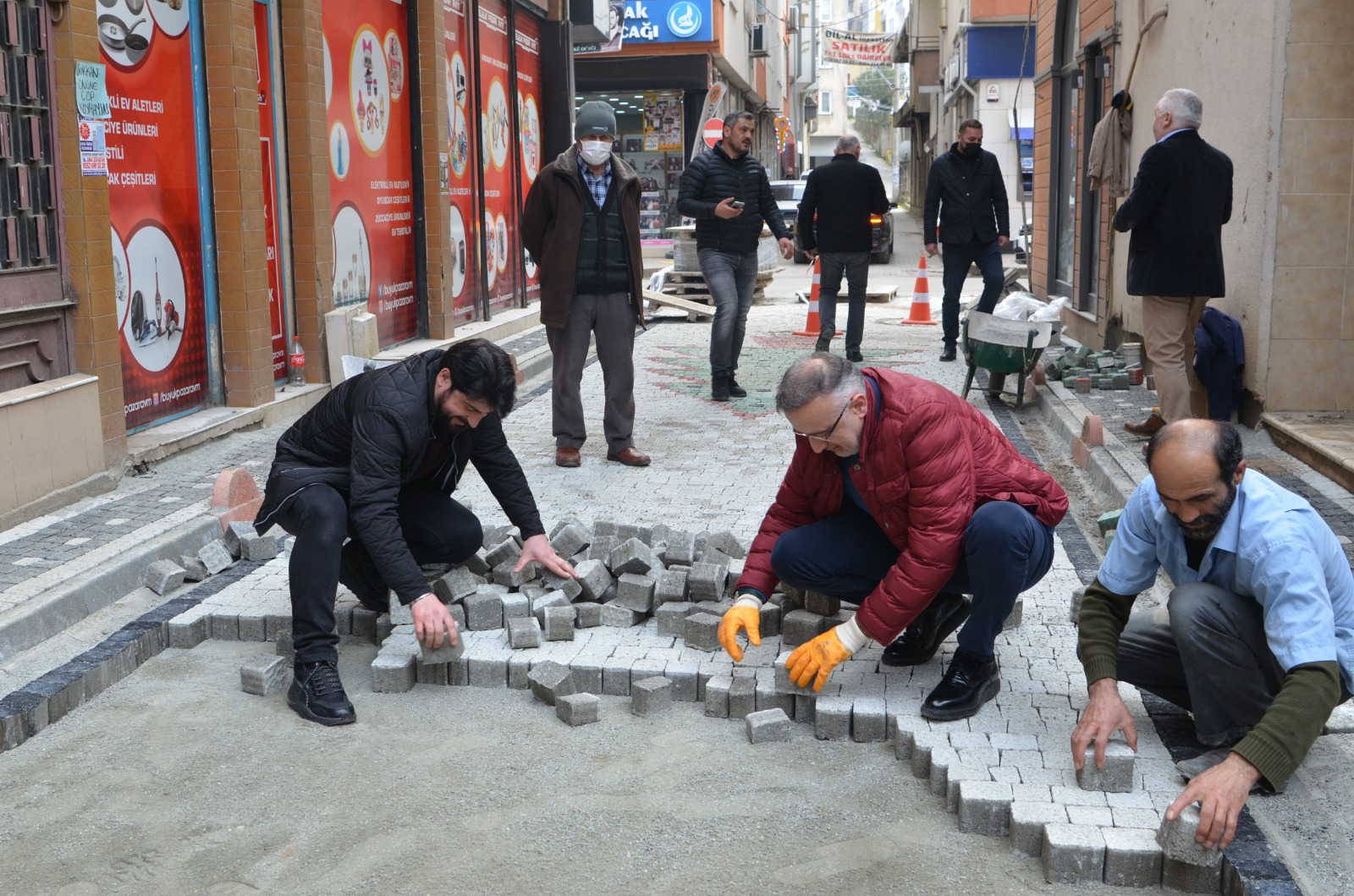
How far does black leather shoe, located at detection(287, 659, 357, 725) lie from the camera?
167 inches

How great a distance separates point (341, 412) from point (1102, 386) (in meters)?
7.04

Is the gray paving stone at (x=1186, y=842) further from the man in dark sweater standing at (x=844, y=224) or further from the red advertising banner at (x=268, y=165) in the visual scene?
the man in dark sweater standing at (x=844, y=224)

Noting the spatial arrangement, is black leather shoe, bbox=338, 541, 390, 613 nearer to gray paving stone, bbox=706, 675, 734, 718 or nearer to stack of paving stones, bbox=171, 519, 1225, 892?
stack of paving stones, bbox=171, 519, 1225, 892

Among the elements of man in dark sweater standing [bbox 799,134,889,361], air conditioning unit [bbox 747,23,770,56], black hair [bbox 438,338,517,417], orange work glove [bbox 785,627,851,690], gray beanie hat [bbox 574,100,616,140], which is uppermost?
air conditioning unit [bbox 747,23,770,56]

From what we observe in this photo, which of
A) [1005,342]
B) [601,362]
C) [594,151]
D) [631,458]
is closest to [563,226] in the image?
[594,151]

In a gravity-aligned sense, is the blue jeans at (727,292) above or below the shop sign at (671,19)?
below

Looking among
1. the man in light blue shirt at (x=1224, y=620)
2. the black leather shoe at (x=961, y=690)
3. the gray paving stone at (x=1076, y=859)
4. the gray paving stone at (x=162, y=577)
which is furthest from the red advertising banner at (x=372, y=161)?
the gray paving stone at (x=1076, y=859)

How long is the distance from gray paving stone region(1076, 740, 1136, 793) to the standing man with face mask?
4.57 metres

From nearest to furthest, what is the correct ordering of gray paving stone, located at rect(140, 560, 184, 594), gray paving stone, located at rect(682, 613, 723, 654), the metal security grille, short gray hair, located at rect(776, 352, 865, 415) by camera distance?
short gray hair, located at rect(776, 352, 865, 415) → gray paving stone, located at rect(682, 613, 723, 654) → gray paving stone, located at rect(140, 560, 184, 594) → the metal security grille

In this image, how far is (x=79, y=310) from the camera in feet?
21.6

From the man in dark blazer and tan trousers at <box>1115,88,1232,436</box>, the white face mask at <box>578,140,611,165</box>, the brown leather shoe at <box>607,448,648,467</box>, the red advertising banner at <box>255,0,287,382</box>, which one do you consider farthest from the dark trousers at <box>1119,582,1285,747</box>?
the red advertising banner at <box>255,0,287,382</box>

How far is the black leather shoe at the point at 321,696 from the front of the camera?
14.0 ft

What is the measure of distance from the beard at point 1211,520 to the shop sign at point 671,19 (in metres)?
25.2

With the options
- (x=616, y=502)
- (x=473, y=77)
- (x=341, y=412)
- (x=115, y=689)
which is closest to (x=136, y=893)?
(x=115, y=689)
